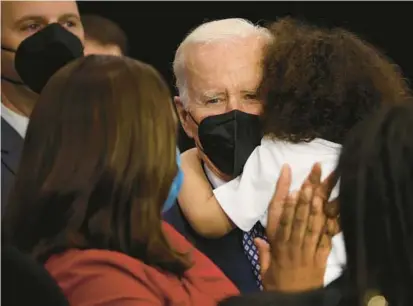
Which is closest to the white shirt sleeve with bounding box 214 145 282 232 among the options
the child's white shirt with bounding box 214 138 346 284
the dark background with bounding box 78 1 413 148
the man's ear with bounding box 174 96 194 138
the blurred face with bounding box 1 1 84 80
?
the child's white shirt with bounding box 214 138 346 284

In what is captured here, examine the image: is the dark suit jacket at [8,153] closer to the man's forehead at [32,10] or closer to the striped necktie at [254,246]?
the man's forehead at [32,10]

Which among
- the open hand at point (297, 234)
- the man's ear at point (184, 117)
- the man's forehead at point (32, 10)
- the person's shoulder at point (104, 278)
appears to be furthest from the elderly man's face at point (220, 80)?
the person's shoulder at point (104, 278)

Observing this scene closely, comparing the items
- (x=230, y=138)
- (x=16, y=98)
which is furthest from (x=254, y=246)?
(x=16, y=98)

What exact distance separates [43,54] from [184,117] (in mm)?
234

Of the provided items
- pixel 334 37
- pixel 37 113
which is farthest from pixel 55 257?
pixel 334 37

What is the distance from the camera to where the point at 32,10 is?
1.26 m

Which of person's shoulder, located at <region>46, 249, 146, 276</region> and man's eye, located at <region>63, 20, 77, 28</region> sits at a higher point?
man's eye, located at <region>63, 20, 77, 28</region>

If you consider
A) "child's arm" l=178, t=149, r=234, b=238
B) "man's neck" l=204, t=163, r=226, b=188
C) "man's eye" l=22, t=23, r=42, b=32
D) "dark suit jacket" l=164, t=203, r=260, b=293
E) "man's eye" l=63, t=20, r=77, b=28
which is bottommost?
"dark suit jacket" l=164, t=203, r=260, b=293

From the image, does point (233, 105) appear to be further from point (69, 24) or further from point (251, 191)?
point (69, 24)

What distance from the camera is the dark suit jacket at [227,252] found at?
1239 mm

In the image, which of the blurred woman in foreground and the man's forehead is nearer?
the blurred woman in foreground

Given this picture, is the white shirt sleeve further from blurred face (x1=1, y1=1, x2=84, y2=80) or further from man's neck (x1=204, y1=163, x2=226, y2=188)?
blurred face (x1=1, y1=1, x2=84, y2=80)

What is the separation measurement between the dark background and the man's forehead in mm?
48

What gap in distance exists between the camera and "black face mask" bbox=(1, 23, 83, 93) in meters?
1.19
